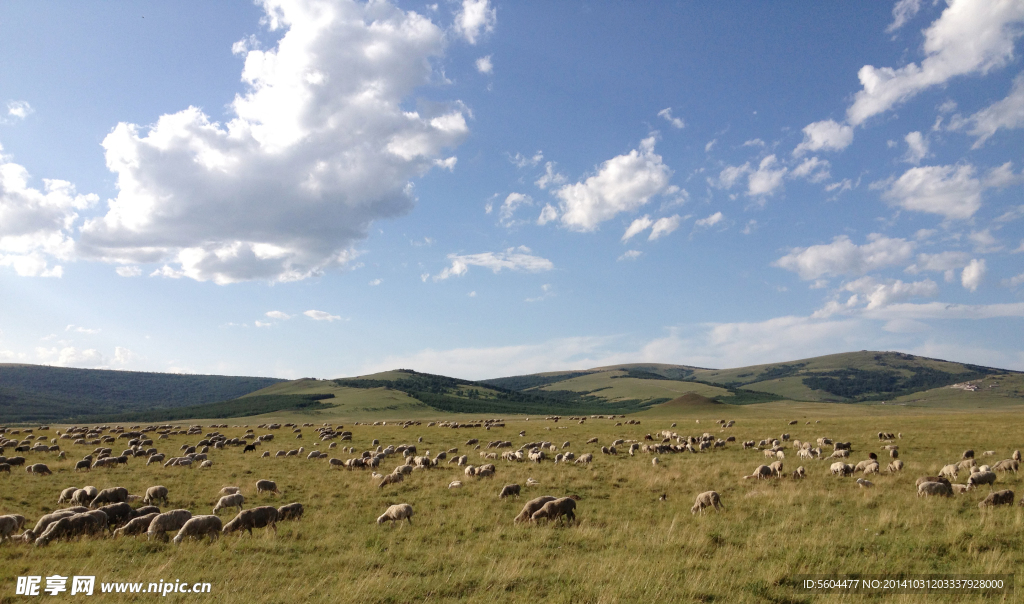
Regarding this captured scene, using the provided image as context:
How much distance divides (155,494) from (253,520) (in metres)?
6.98

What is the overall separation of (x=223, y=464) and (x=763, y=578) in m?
27.9

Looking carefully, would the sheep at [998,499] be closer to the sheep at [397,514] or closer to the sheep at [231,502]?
the sheep at [397,514]

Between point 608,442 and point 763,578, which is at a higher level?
point 763,578

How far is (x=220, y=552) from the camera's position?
10.6 m

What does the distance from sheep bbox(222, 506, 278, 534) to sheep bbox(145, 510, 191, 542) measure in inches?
47.4

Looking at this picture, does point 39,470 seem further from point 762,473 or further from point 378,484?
point 762,473

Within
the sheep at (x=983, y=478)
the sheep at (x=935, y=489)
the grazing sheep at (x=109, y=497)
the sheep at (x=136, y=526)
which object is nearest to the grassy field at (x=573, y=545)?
the sheep at (x=983, y=478)

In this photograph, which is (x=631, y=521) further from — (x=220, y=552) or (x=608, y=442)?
(x=608, y=442)

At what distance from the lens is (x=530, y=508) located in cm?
1364

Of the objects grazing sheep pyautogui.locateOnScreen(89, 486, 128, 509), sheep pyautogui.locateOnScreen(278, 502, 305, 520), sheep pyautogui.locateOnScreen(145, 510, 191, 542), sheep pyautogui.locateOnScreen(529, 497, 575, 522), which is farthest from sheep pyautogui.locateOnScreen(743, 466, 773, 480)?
grazing sheep pyautogui.locateOnScreen(89, 486, 128, 509)

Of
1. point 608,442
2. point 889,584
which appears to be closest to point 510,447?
point 608,442

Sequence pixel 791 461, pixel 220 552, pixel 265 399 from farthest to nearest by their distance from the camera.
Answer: pixel 265 399 < pixel 791 461 < pixel 220 552

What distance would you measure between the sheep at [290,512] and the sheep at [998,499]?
18.9 meters

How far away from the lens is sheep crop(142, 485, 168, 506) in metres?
16.4
